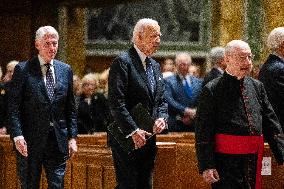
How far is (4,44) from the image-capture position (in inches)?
581

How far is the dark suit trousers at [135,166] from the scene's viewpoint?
6133 millimetres

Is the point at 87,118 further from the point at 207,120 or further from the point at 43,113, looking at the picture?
the point at 207,120

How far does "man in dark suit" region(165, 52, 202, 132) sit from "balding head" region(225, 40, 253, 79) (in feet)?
12.8

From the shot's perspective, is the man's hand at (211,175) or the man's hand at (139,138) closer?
the man's hand at (211,175)

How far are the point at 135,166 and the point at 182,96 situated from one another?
375 centimetres

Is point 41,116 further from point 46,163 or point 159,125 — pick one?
point 159,125

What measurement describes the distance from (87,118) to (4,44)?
4.38 meters

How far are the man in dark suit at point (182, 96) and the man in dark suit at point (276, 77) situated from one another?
258 cm

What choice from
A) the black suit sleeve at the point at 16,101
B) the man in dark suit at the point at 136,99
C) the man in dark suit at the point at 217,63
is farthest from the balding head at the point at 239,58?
the man in dark suit at the point at 217,63

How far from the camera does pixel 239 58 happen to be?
18.7 ft

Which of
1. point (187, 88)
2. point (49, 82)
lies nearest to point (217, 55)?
point (187, 88)

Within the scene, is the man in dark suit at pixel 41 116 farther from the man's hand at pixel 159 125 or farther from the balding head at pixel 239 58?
the balding head at pixel 239 58

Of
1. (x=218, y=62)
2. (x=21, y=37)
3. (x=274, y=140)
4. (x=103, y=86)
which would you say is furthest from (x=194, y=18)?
(x=274, y=140)

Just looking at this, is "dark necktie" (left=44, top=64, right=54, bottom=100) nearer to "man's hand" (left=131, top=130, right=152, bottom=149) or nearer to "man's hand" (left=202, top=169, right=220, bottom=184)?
"man's hand" (left=131, top=130, right=152, bottom=149)
